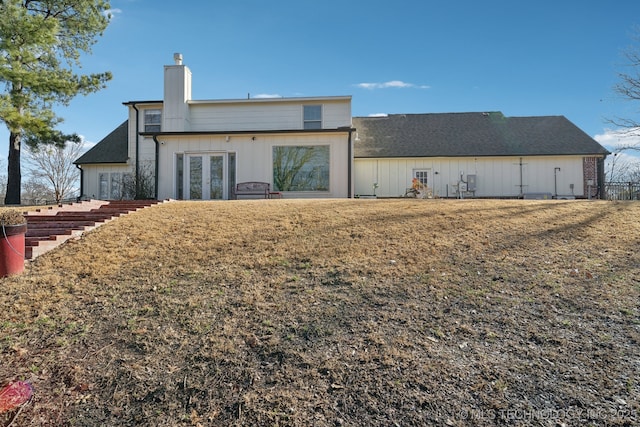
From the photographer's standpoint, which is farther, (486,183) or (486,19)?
(486,183)

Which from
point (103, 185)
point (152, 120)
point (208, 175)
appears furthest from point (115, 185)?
point (208, 175)

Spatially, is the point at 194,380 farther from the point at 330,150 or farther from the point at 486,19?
the point at 486,19

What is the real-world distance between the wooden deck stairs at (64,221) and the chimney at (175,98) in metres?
8.91

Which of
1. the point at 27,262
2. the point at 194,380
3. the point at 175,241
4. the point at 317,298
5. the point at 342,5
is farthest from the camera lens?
the point at 342,5

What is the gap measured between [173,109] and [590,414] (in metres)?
19.4

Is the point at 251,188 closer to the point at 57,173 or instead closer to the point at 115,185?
the point at 115,185

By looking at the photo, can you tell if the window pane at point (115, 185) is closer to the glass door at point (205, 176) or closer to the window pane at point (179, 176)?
the window pane at point (179, 176)

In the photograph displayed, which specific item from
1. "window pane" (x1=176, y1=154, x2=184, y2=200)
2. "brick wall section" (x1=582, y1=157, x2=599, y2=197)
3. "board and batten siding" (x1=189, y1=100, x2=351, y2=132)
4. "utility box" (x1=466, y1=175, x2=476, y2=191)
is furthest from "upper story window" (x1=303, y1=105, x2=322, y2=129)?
"brick wall section" (x1=582, y1=157, x2=599, y2=197)

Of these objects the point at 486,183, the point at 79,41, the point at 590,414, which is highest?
the point at 79,41

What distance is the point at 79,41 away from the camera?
1836 centimetres

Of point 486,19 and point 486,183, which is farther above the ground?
point 486,19

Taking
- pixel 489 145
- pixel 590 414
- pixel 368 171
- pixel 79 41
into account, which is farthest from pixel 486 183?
pixel 79 41

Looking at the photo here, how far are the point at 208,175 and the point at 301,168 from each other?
3929mm

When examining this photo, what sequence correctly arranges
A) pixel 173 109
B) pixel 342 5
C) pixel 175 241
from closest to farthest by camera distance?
pixel 175 241 < pixel 342 5 < pixel 173 109
